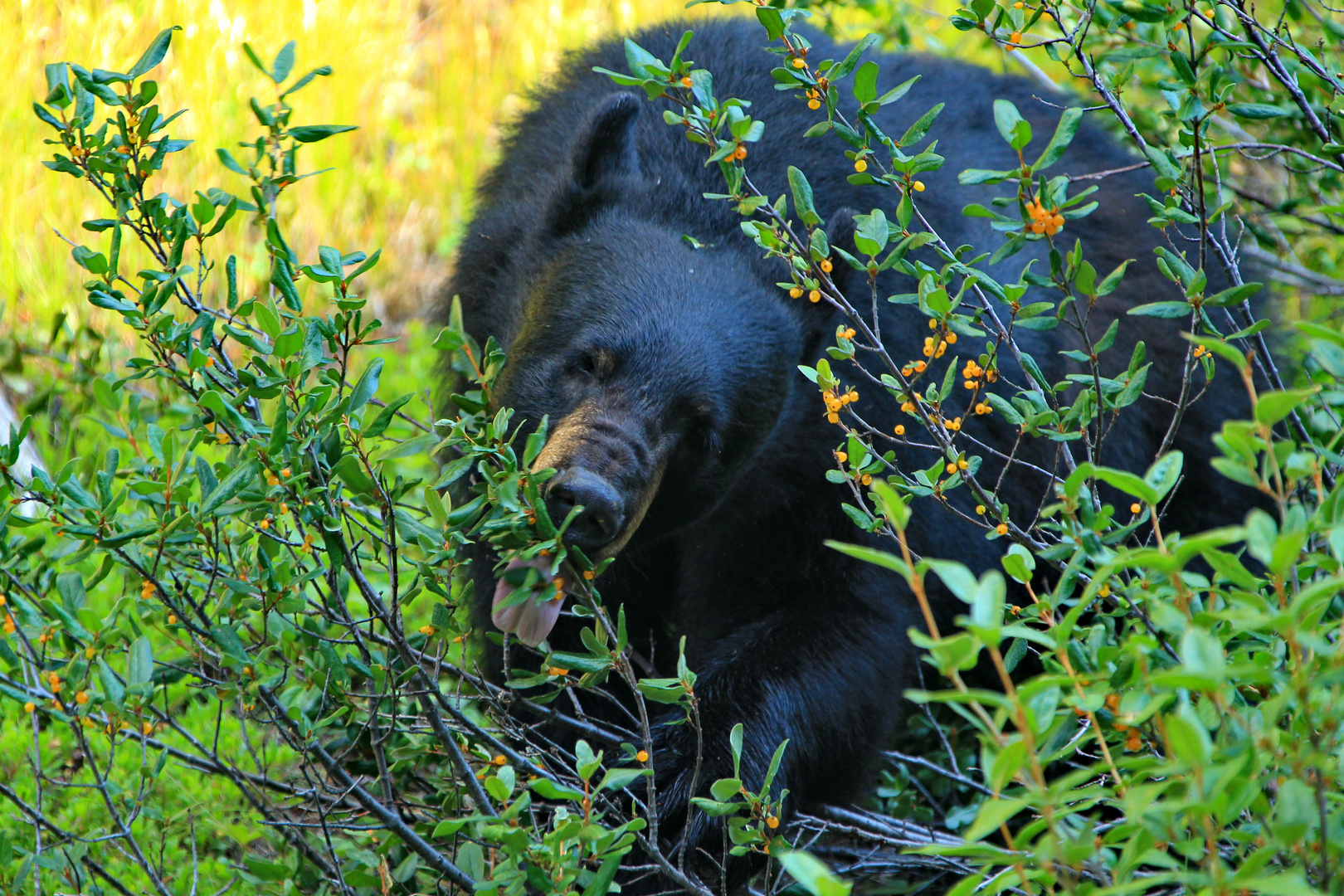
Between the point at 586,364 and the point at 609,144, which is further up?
the point at 609,144

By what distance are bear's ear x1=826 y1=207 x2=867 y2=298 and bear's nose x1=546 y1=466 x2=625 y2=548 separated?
0.68 m

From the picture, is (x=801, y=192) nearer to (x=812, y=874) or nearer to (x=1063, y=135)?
(x=1063, y=135)

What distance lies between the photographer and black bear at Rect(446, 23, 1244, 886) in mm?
2543

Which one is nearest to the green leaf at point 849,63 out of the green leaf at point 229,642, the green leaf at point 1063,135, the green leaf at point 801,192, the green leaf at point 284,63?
the green leaf at point 801,192

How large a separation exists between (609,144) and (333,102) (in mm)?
3576

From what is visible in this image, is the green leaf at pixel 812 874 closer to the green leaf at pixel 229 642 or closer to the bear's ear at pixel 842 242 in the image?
the green leaf at pixel 229 642

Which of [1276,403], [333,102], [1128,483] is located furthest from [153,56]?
[333,102]

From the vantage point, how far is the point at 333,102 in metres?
5.83

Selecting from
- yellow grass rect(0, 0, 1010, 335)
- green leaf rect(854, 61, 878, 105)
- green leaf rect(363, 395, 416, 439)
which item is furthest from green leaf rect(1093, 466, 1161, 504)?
yellow grass rect(0, 0, 1010, 335)

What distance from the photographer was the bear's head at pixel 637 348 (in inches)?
96.2

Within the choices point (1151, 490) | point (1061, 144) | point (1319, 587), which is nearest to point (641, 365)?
point (1061, 144)

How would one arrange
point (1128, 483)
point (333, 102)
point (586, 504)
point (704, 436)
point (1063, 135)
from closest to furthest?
point (1128, 483) → point (1063, 135) → point (586, 504) → point (704, 436) → point (333, 102)

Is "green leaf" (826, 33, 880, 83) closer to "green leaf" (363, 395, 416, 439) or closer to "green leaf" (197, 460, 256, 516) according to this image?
"green leaf" (363, 395, 416, 439)

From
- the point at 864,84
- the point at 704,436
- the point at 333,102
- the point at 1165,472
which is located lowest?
the point at 704,436
